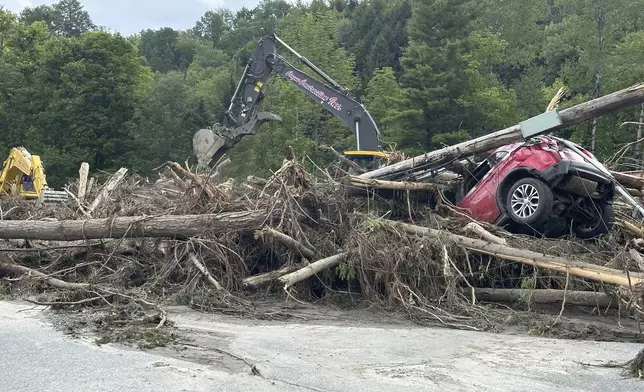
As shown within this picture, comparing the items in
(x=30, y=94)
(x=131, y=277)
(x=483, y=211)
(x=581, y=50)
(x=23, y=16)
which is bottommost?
(x=131, y=277)

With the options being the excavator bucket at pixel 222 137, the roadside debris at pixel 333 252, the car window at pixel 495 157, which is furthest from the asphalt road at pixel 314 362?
the excavator bucket at pixel 222 137

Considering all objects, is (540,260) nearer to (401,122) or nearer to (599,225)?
(599,225)

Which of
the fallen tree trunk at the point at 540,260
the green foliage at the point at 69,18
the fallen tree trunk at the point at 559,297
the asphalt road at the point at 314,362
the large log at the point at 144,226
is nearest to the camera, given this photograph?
the asphalt road at the point at 314,362

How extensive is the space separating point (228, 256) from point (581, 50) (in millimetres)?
27477

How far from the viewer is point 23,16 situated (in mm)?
71125

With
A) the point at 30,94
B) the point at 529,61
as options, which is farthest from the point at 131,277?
the point at 529,61

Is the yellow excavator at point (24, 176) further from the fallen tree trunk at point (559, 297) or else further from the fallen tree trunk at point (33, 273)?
the fallen tree trunk at point (559, 297)

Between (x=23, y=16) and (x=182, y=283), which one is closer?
(x=182, y=283)

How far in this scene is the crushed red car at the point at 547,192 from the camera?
380 inches

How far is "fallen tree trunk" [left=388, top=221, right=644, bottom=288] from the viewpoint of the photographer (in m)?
8.12

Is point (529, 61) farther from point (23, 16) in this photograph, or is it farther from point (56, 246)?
point (23, 16)

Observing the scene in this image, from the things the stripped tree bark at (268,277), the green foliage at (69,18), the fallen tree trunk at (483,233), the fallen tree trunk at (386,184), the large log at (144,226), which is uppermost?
the green foliage at (69,18)

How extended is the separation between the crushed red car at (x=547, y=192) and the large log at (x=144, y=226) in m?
3.37

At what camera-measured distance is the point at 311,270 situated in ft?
30.2
